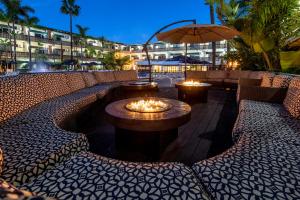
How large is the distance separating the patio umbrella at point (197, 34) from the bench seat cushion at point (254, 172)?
4.64 meters

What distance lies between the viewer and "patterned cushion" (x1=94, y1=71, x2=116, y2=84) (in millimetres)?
7942

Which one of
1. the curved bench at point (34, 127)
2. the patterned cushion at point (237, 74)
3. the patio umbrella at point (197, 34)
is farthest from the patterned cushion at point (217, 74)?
the curved bench at point (34, 127)

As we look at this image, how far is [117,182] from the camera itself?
4.46ft

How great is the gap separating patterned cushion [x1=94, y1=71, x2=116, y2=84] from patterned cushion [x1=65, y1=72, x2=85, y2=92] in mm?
1616

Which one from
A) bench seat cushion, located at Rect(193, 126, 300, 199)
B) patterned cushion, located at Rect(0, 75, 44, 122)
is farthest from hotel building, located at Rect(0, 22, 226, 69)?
bench seat cushion, located at Rect(193, 126, 300, 199)

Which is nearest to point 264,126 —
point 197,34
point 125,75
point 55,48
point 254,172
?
point 254,172

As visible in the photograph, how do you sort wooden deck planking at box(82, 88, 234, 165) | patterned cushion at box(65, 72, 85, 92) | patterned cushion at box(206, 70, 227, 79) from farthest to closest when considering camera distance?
patterned cushion at box(206, 70, 227, 79) → patterned cushion at box(65, 72, 85, 92) → wooden deck planking at box(82, 88, 234, 165)

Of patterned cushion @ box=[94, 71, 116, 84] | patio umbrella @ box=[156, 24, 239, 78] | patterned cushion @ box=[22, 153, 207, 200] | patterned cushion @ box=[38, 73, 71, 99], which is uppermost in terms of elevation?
patio umbrella @ box=[156, 24, 239, 78]

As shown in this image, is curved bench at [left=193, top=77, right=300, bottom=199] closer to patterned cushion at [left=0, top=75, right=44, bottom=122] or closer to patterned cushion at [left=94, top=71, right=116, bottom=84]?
patterned cushion at [left=0, top=75, right=44, bottom=122]

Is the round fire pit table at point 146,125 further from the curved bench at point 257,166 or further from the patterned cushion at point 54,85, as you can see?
the patterned cushion at point 54,85

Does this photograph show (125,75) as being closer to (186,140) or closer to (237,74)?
(237,74)

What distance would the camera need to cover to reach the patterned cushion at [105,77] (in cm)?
794

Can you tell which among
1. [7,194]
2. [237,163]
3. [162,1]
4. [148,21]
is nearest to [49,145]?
[7,194]

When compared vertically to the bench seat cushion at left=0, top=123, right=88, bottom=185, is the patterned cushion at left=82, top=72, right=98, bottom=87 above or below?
above
